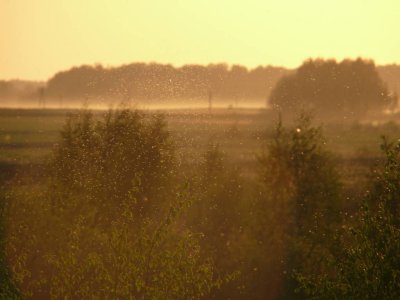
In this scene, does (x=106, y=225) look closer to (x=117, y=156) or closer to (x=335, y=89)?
(x=117, y=156)

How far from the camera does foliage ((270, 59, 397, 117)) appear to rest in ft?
354

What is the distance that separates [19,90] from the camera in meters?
114

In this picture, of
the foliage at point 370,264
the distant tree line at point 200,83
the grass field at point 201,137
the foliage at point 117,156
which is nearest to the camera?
the foliage at point 370,264

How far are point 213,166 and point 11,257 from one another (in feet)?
59.2

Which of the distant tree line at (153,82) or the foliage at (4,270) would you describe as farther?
the distant tree line at (153,82)

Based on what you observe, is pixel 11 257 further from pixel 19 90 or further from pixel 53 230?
pixel 19 90

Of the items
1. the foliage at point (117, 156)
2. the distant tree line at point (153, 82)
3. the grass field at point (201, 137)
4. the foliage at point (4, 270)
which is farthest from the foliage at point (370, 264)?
the distant tree line at point (153, 82)

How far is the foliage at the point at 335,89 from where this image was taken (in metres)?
108

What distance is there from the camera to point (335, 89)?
114062mm

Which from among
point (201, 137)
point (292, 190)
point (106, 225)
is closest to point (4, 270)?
point (106, 225)

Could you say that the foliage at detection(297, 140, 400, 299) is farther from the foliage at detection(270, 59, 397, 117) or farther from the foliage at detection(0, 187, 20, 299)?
the foliage at detection(270, 59, 397, 117)

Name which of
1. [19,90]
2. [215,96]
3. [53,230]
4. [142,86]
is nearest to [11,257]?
[53,230]

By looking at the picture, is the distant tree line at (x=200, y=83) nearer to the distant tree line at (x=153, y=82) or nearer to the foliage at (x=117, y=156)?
the distant tree line at (x=153, y=82)

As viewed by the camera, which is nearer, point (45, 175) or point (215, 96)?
point (45, 175)
